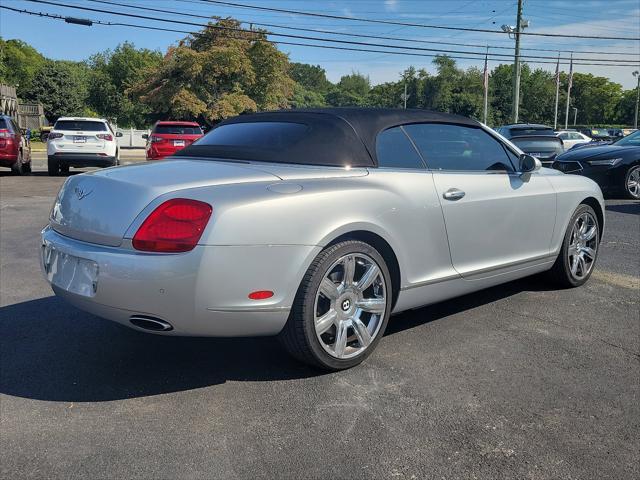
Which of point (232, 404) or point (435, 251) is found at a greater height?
point (435, 251)

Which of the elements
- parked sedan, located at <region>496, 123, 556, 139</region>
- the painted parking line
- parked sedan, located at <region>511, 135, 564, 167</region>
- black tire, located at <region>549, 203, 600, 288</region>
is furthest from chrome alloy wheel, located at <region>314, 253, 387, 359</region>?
parked sedan, located at <region>496, 123, 556, 139</region>

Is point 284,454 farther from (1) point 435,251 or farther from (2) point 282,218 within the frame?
(1) point 435,251

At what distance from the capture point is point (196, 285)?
9.42 ft

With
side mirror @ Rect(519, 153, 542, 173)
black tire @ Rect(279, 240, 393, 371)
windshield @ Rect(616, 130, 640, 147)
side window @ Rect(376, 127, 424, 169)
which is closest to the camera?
black tire @ Rect(279, 240, 393, 371)

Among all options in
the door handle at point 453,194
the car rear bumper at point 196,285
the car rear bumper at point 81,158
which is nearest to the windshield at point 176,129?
the car rear bumper at point 81,158

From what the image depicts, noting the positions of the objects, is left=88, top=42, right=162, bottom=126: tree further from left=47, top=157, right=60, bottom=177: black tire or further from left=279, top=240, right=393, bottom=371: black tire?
left=279, top=240, right=393, bottom=371: black tire

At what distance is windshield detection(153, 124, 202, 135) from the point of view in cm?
1833

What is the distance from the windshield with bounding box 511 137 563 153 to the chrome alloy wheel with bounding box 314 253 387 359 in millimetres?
11559

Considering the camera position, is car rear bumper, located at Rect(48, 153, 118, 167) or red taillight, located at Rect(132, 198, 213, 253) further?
car rear bumper, located at Rect(48, 153, 118, 167)

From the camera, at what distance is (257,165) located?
3.54 metres

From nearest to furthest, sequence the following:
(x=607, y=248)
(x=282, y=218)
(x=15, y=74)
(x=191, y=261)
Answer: (x=191, y=261) < (x=282, y=218) < (x=607, y=248) < (x=15, y=74)

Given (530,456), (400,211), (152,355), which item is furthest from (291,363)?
(530,456)

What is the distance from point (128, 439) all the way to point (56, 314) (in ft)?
7.07

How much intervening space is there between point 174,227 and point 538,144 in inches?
501
